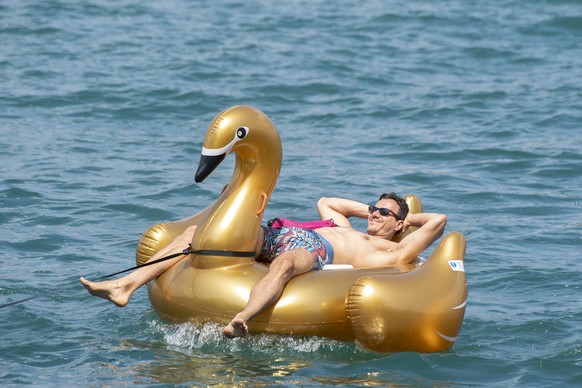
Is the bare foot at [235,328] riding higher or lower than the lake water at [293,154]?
higher

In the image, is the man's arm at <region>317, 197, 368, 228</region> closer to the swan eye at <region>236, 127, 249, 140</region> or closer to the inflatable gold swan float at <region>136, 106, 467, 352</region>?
the inflatable gold swan float at <region>136, 106, 467, 352</region>

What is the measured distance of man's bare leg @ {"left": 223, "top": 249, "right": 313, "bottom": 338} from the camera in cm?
679

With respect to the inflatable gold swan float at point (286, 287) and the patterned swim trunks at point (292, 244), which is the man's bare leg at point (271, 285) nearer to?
the inflatable gold swan float at point (286, 287)

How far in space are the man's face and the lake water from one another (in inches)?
34.6

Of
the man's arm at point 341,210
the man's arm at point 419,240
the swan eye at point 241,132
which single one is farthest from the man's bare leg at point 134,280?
the man's arm at point 419,240

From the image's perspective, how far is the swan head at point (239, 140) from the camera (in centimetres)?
718

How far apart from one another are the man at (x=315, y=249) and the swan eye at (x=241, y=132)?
72cm

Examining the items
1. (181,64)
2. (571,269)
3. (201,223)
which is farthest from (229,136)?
(181,64)

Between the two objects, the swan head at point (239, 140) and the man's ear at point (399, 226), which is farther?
the man's ear at point (399, 226)

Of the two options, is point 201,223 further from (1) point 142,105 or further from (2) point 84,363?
(1) point 142,105

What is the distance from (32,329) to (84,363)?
82cm

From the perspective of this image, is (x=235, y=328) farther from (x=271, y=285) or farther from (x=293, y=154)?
(x=293, y=154)

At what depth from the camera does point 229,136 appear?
719 cm

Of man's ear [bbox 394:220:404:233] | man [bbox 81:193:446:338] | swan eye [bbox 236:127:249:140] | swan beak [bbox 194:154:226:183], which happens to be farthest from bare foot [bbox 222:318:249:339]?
man's ear [bbox 394:220:404:233]
